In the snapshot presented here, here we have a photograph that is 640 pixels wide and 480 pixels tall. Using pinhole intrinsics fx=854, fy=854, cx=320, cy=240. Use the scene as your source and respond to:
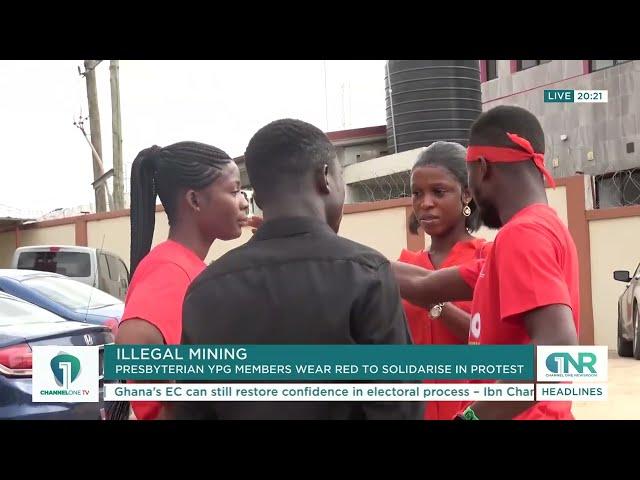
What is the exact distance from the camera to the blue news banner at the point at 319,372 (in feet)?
6.84

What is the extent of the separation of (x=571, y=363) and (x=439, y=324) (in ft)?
1.25

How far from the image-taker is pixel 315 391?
2.46 m

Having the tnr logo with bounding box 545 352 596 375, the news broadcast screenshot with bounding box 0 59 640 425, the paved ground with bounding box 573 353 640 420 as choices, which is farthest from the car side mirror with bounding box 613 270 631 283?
the tnr logo with bounding box 545 352 596 375

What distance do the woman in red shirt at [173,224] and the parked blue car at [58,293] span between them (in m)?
1.32

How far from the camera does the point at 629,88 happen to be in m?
3.24

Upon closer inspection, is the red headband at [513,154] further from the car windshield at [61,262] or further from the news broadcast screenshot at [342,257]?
the car windshield at [61,262]

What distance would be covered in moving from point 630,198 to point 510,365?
2.44 meters

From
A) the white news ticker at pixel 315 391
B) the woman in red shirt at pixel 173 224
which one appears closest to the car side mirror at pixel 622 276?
the white news ticker at pixel 315 391

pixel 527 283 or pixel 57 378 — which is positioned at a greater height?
pixel 527 283

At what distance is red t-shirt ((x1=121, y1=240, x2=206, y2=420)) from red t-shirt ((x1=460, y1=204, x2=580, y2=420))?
689 mm

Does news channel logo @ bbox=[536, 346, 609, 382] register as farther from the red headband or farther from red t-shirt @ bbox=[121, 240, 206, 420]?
red t-shirt @ bbox=[121, 240, 206, 420]

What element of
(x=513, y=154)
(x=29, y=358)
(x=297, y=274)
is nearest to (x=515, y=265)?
(x=513, y=154)
